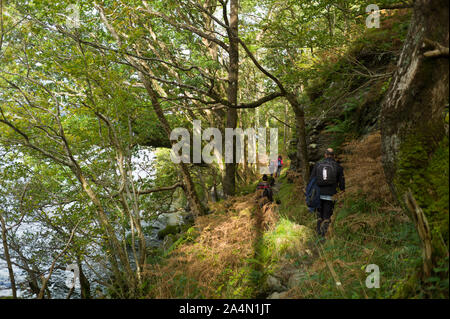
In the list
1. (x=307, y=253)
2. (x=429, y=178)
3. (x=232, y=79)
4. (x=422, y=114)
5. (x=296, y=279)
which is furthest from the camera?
(x=232, y=79)

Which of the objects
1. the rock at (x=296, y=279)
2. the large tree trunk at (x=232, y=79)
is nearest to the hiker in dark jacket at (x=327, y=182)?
the rock at (x=296, y=279)

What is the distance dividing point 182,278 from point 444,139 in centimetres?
445

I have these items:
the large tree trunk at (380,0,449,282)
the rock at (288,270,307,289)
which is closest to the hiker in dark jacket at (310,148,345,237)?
the rock at (288,270,307,289)

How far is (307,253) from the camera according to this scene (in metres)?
4.71

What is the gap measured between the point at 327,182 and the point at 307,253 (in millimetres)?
1382

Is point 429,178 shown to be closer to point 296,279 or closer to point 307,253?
point 296,279

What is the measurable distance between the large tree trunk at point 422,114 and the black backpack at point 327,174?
151 cm

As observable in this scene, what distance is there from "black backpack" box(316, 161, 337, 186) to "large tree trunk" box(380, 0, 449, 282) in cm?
151

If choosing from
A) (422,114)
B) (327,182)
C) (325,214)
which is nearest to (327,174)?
(327,182)

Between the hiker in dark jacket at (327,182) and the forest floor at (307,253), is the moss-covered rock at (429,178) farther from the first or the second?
the hiker in dark jacket at (327,182)

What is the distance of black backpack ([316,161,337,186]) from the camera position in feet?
16.2

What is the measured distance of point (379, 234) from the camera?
14.3ft
